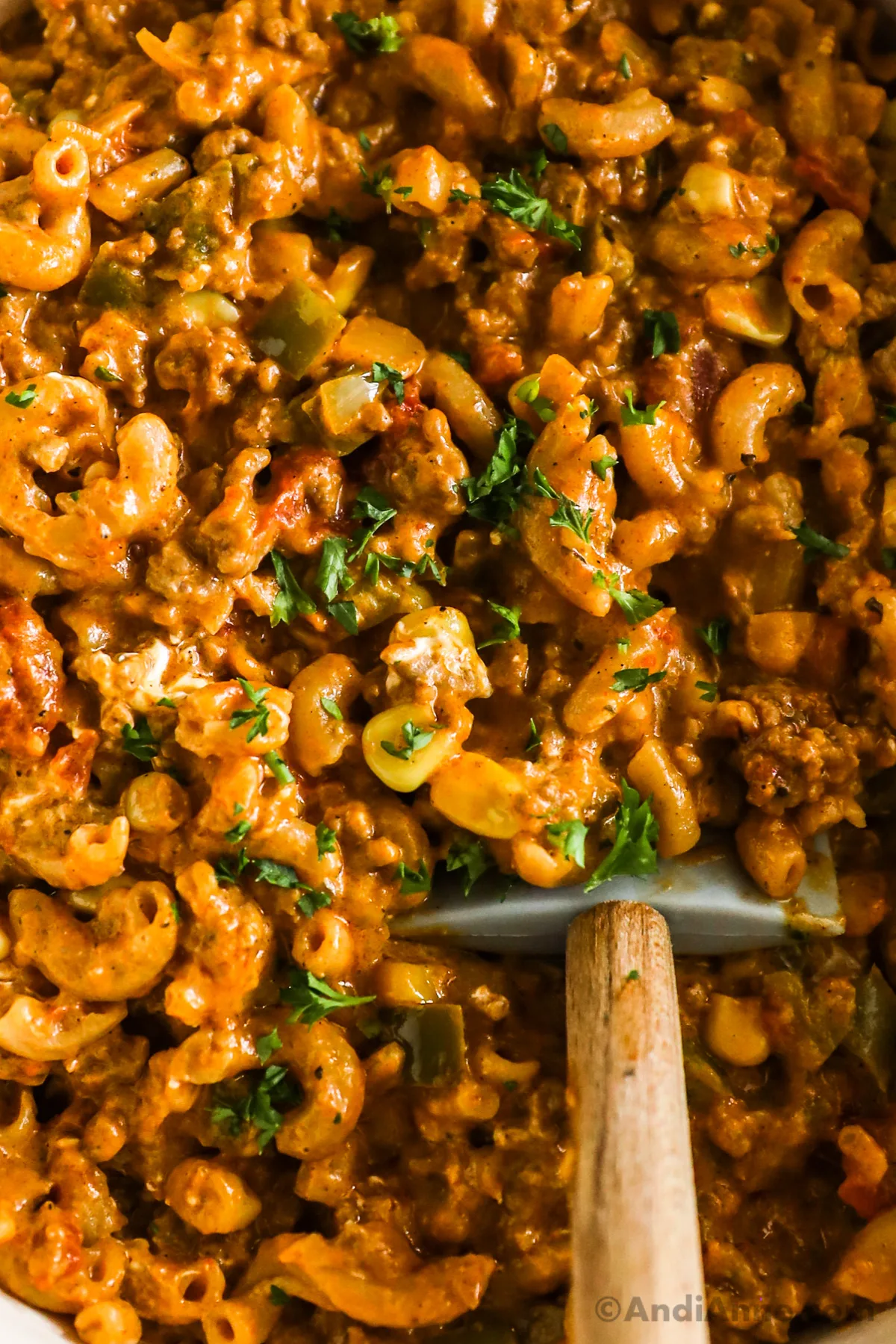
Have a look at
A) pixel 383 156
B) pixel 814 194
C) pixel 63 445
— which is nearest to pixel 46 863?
pixel 63 445

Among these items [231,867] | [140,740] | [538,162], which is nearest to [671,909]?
[231,867]

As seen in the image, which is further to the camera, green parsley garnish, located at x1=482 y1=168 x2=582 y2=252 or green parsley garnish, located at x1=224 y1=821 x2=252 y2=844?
green parsley garnish, located at x1=482 y1=168 x2=582 y2=252

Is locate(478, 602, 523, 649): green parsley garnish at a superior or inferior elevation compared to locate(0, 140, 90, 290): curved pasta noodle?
inferior

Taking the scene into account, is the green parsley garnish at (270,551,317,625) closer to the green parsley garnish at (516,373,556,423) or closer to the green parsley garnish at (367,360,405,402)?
the green parsley garnish at (367,360,405,402)

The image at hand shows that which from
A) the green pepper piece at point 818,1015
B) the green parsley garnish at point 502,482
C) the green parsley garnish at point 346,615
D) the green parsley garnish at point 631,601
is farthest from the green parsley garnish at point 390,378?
the green pepper piece at point 818,1015

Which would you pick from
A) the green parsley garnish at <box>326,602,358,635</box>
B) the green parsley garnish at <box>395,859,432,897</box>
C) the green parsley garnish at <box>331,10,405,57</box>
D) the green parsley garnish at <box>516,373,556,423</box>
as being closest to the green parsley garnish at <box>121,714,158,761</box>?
the green parsley garnish at <box>326,602,358,635</box>

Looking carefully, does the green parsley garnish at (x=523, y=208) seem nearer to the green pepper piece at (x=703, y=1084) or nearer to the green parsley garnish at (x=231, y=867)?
the green parsley garnish at (x=231, y=867)
